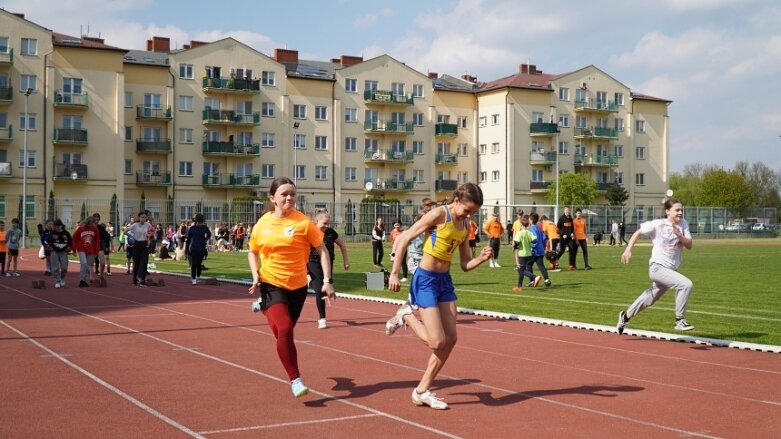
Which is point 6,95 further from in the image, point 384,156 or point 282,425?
point 282,425

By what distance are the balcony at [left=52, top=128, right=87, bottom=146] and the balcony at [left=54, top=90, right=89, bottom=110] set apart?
1759 millimetres

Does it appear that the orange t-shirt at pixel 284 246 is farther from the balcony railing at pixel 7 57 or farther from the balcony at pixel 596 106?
the balcony at pixel 596 106

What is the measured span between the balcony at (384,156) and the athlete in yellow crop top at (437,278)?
7232cm

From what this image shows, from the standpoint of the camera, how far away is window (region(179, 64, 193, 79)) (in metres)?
72.4

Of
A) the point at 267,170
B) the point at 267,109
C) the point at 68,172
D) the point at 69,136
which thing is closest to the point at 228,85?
the point at 267,109

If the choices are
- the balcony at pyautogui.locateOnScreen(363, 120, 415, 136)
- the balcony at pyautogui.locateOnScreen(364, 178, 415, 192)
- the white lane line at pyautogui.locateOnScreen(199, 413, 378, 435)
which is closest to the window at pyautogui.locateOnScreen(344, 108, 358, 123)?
the balcony at pyautogui.locateOnScreen(363, 120, 415, 136)

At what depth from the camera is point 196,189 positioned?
244 ft

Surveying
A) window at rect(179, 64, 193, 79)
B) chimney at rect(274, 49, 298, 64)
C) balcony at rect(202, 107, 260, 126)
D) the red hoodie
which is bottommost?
→ the red hoodie

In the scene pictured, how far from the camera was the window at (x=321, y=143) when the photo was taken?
257ft

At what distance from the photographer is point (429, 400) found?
779 centimetres

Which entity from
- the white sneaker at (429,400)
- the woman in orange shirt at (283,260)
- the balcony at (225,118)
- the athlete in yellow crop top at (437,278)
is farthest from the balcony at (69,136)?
the white sneaker at (429,400)

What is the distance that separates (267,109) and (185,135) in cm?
741

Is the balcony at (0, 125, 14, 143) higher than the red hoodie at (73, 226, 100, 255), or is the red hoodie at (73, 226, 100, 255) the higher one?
the balcony at (0, 125, 14, 143)

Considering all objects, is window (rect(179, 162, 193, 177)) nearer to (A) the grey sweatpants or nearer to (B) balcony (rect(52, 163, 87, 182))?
(B) balcony (rect(52, 163, 87, 182))
